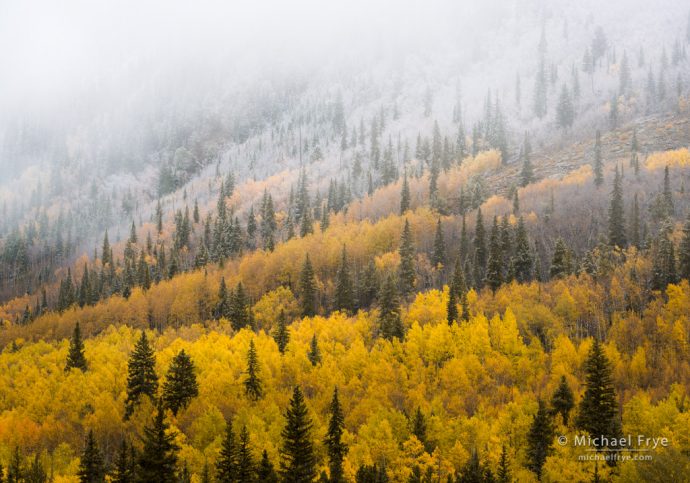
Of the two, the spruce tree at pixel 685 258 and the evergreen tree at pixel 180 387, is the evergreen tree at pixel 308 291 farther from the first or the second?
the spruce tree at pixel 685 258

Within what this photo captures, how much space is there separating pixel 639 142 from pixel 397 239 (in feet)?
281

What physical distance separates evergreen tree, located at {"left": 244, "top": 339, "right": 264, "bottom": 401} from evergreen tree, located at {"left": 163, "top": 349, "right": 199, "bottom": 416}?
786cm

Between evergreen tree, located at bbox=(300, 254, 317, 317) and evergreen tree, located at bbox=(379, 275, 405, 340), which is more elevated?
evergreen tree, located at bbox=(300, 254, 317, 317)

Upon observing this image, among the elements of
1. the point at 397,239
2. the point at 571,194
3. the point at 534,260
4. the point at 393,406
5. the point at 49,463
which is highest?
the point at 571,194

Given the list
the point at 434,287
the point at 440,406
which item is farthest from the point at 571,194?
the point at 440,406

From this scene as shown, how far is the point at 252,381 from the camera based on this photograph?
89.7 m

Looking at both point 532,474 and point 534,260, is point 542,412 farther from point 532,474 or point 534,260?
point 534,260

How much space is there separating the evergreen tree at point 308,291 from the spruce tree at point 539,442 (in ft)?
210

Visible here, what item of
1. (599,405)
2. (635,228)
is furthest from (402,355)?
(635,228)

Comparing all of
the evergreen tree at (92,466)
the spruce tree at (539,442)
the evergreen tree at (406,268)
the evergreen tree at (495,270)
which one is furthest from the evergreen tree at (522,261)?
the evergreen tree at (92,466)

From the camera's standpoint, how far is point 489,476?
60.7m

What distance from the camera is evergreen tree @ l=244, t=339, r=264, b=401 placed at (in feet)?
293

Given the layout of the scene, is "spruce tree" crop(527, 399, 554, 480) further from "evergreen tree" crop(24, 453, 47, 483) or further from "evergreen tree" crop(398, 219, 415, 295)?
"evergreen tree" crop(24, 453, 47, 483)

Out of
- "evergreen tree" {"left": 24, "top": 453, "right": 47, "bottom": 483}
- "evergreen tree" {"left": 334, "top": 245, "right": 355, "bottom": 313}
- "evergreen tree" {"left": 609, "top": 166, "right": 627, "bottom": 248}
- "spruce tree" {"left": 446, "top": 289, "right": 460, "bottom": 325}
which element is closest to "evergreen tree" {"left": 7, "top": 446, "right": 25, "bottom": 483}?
"evergreen tree" {"left": 24, "top": 453, "right": 47, "bottom": 483}
